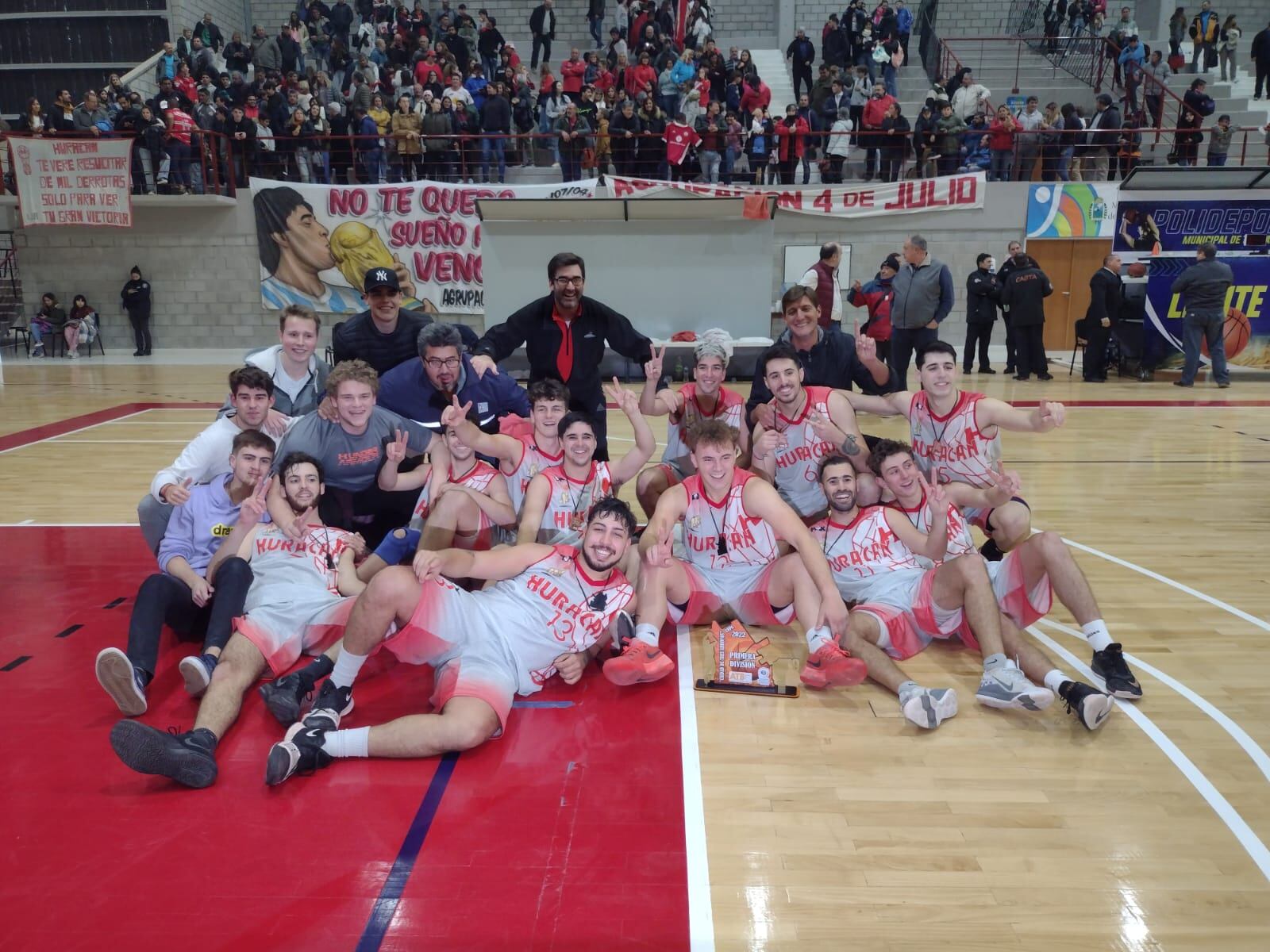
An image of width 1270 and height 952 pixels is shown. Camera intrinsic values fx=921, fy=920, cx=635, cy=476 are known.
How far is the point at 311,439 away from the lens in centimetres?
511

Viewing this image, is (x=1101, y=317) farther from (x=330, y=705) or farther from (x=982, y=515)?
(x=330, y=705)

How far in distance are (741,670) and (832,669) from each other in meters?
0.42

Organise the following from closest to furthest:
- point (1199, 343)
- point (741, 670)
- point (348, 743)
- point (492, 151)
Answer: point (348, 743)
point (741, 670)
point (1199, 343)
point (492, 151)

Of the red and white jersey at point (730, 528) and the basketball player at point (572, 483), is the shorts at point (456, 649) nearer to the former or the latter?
the basketball player at point (572, 483)

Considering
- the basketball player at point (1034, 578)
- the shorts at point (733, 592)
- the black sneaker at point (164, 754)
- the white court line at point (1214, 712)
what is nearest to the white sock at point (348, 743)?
the black sneaker at point (164, 754)

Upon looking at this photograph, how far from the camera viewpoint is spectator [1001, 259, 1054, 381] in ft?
44.7

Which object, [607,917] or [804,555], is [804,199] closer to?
[804,555]

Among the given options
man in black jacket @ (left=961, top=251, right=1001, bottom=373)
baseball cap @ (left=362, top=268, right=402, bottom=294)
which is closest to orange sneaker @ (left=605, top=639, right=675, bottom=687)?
baseball cap @ (left=362, top=268, right=402, bottom=294)

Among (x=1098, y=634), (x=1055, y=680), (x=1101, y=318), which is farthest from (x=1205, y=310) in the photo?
(x=1055, y=680)

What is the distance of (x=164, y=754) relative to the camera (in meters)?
3.24

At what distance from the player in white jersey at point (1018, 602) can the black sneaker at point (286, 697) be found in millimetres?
2845

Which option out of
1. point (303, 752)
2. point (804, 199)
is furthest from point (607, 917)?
point (804, 199)

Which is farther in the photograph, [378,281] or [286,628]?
[378,281]

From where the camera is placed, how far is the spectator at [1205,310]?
41.8 ft
